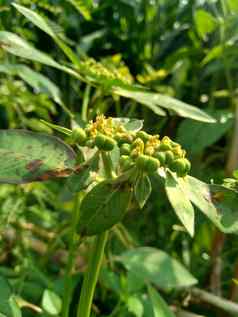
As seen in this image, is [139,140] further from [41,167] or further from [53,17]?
[53,17]

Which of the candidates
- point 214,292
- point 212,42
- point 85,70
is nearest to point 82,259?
point 214,292

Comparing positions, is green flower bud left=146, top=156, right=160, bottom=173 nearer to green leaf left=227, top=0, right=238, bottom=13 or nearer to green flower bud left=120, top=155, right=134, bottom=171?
green flower bud left=120, top=155, right=134, bottom=171

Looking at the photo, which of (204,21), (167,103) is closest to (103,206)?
(167,103)

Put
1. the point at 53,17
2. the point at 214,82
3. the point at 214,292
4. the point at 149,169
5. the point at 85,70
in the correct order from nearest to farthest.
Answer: the point at 149,169 → the point at 85,70 → the point at 214,292 → the point at 53,17 → the point at 214,82

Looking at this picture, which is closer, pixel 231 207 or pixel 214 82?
pixel 231 207

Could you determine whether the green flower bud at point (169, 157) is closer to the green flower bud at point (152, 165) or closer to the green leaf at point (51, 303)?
the green flower bud at point (152, 165)

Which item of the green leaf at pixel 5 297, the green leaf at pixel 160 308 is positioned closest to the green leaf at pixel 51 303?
the green leaf at pixel 160 308
